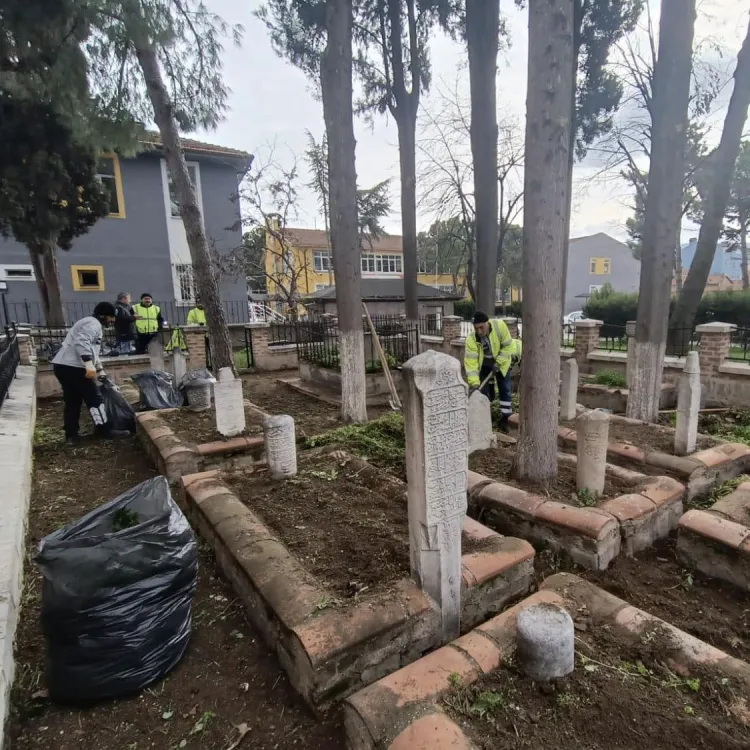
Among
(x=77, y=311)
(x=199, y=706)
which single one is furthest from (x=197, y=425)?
(x=77, y=311)

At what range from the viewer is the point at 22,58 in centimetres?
713

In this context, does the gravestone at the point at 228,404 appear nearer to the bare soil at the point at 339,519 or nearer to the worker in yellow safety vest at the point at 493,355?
the bare soil at the point at 339,519

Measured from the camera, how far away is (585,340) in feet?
30.3

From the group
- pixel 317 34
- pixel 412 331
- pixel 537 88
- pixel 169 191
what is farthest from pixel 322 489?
pixel 169 191

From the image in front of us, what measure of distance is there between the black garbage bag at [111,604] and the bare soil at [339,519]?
29.8 inches

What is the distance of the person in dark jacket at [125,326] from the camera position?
10180 millimetres

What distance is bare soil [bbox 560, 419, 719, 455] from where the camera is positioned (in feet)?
14.6

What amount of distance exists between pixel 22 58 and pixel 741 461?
36.1ft

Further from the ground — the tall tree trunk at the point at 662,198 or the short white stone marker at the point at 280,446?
the tall tree trunk at the point at 662,198

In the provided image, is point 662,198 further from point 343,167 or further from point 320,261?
point 320,261

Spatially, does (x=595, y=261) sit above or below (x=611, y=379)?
above

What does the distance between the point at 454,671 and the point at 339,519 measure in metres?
1.52

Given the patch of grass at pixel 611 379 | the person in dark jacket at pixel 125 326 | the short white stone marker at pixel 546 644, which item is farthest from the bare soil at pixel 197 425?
the patch of grass at pixel 611 379

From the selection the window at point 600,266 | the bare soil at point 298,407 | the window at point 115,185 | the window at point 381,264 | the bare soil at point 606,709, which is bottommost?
the bare soil at point 298,407
